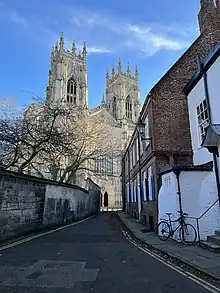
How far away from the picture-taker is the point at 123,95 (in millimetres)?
80562

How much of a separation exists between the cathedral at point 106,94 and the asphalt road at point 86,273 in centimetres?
4783

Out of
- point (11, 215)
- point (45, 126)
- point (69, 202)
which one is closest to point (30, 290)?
point (11, 215)

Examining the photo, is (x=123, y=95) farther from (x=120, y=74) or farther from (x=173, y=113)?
(x=173, y=113)

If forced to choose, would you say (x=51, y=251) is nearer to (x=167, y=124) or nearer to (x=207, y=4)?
(x=167, y=124)

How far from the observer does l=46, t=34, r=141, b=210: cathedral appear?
2478 inches

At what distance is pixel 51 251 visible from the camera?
7.53 metres

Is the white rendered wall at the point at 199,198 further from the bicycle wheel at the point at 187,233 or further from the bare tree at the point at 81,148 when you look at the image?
the bare tree at the point at 81,148

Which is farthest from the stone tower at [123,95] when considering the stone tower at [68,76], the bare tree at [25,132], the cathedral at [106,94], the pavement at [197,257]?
the pavement at [197,257]

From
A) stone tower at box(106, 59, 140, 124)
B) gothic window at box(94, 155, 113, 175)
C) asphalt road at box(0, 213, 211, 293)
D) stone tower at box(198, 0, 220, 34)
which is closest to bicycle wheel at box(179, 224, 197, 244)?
asphalt road at box(0, 213, 211, 293)

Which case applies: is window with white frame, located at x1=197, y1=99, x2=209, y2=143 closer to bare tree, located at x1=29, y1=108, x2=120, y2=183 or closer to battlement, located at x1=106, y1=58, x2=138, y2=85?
bare tree, located at x1=29, y1=108, x2=120, y2=183

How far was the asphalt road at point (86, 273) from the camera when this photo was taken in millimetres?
4289

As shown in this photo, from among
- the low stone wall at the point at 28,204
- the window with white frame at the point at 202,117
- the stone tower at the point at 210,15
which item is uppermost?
the stone tower at the point at 210,15

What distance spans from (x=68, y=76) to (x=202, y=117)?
6304cm

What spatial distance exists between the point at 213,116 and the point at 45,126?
34.0 feet
